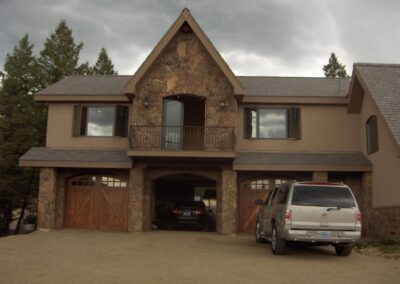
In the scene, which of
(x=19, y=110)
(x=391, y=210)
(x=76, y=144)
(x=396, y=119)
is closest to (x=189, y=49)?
(x=76, y=144)

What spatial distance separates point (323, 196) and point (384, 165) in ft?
21.9

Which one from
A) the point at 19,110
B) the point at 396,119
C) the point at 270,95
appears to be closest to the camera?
the point at 396,119

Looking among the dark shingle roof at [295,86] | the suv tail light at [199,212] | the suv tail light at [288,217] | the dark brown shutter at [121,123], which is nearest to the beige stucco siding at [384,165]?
the dark shingle roof at [295,86]

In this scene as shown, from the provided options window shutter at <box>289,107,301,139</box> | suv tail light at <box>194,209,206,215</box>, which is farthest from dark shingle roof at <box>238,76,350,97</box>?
suv tail light at <box>194,209,206,215</box>

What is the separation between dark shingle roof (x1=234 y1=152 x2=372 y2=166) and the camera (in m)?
18.3

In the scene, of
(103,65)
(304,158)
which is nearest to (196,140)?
(304,158)

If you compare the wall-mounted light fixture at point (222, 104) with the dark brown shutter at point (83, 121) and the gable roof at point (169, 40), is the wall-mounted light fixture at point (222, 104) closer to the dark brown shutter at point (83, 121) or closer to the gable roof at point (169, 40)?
the gable roof at point (169, 40)

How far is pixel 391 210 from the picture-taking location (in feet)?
52.5

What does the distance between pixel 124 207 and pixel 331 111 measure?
9.76m

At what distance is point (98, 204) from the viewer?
19.8 meters

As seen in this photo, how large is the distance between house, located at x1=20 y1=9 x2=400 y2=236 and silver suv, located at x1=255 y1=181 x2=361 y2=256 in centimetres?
647

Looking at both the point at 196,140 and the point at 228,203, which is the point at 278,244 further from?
the point at 196,140

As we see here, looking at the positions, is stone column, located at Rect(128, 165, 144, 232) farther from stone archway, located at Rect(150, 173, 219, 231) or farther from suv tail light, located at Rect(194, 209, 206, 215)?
suv tail light, located at Rect(194, 209, 206, 215)

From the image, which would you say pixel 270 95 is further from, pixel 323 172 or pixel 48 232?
pixel 48 232
